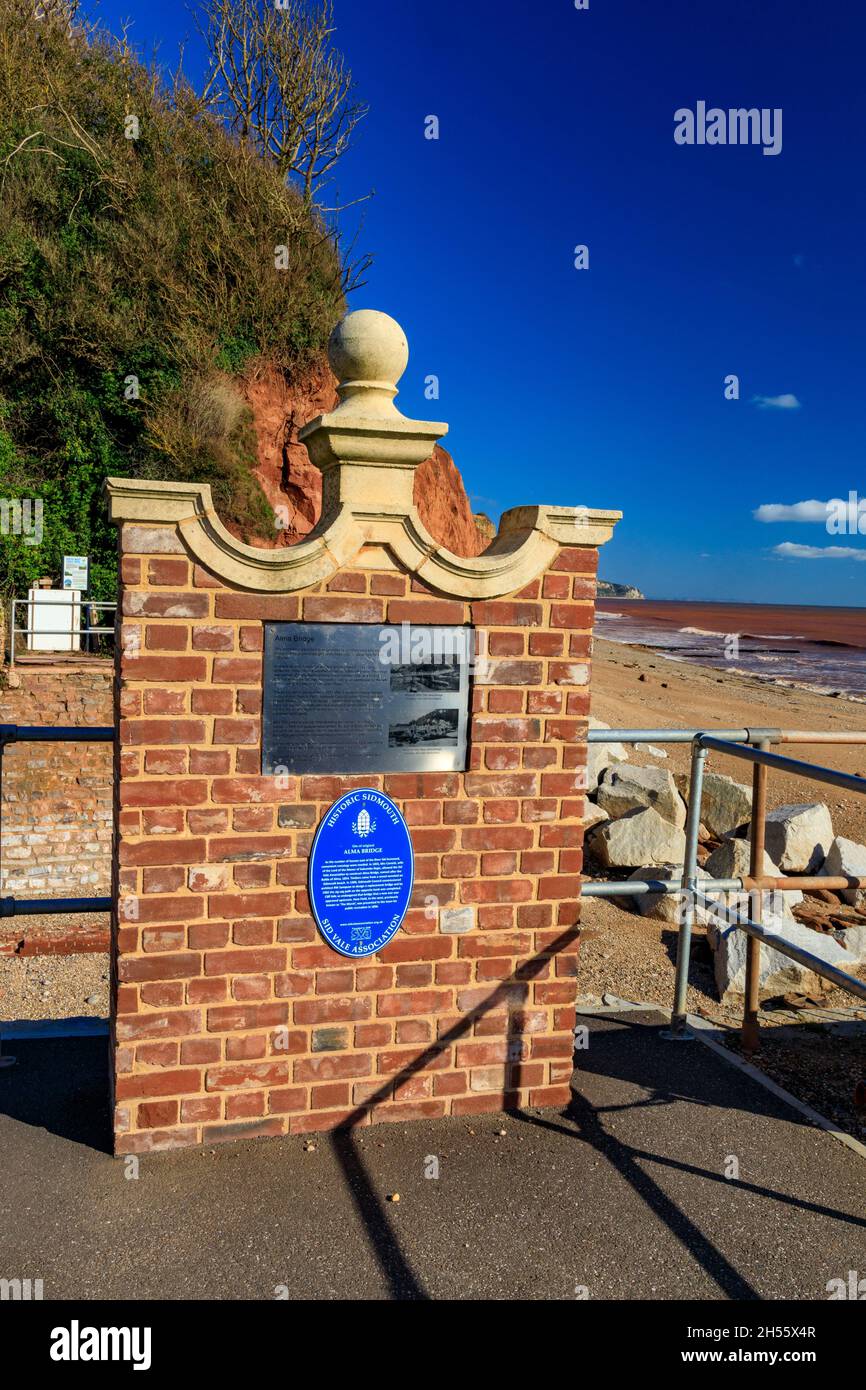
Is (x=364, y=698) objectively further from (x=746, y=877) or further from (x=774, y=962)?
(x=774, y=962)

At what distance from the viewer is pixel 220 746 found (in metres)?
3.02

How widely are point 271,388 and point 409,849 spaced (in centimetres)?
1790

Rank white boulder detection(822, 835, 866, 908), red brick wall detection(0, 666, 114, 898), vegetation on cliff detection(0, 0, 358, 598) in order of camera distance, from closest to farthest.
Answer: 1. white boulder detection(822, 835, 866, 908)
2. red brick wall detection(0, 666, 114, 898)
3. vegetation on cliff detection(0, 0, 358, 598)

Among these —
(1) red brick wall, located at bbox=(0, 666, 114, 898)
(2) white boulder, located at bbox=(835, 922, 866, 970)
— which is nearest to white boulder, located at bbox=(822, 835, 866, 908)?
(2) white boulder, located at bbox=(835, 922, 866, 970)

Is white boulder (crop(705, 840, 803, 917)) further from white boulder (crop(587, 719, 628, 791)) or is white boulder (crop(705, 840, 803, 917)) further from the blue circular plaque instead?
the blue circular plaque

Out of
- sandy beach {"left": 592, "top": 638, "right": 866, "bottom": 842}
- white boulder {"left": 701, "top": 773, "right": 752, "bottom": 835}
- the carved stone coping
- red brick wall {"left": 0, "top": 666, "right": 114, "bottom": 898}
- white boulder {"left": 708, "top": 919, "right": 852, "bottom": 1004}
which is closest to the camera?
the carved stone coping

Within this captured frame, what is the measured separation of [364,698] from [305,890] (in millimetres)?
691

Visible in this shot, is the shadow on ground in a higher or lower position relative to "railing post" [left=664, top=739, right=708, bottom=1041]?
lower

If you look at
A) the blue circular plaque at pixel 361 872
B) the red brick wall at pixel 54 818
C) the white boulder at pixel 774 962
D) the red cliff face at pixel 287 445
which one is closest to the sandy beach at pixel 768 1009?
the white boulder at pixel 774 962

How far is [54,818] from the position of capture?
486 inches

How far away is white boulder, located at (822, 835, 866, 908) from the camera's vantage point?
812cm

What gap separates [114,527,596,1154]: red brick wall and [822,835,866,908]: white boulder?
5.61m
